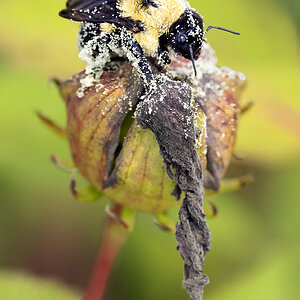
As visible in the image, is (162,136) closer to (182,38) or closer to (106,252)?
(182,38)

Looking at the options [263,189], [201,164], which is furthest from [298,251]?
Result: [201,164]

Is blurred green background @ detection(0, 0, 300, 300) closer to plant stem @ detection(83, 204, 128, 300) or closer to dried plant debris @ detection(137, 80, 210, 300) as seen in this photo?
plant stem @ detection(83, 204, 128, 300)

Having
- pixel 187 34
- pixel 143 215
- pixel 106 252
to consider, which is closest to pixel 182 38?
pixel 187 34

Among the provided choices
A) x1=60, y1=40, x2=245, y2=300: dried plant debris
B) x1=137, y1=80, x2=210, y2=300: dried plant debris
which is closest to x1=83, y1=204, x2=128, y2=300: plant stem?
x1=60, y1=40, x2=245, y2=300: dried plant debris

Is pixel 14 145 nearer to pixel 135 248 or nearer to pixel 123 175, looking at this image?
pixel 135 248

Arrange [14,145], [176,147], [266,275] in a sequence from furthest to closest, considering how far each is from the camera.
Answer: [14,145] < [266,275] < [176,147]

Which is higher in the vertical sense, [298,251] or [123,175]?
[123,175]
